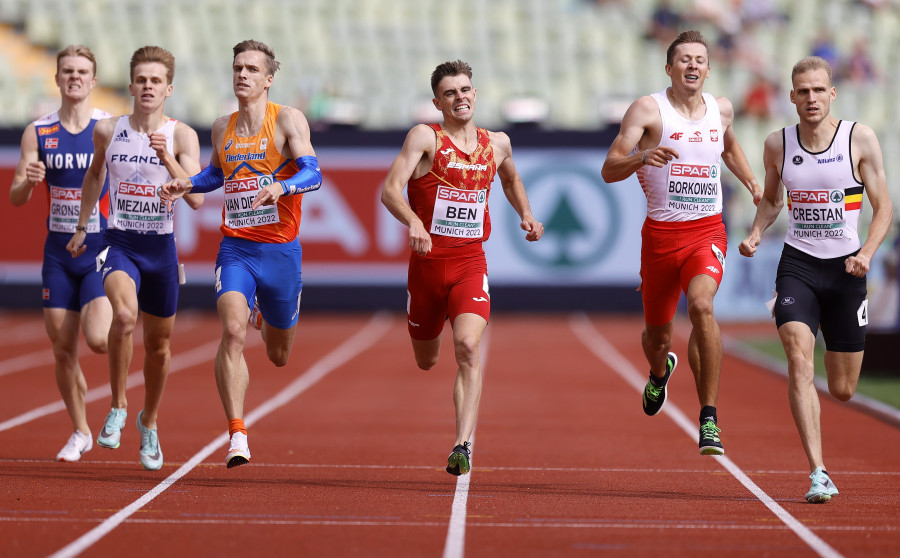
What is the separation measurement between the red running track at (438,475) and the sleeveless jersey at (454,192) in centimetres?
149

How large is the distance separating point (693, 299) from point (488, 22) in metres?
21.0

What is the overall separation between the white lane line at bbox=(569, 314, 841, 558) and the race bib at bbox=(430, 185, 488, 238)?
2.23 m

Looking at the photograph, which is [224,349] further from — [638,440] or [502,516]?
[638,440]

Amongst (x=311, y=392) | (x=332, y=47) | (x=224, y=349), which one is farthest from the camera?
(x=332, y=47)

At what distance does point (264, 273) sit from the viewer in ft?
26.9

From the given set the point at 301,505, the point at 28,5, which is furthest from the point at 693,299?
the point at 28,5

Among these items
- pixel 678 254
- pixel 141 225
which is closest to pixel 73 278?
pixel 141 225

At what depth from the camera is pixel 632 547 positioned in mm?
6121

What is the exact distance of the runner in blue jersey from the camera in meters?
8.99

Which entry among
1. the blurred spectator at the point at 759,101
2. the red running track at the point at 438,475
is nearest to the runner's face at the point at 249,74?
the red running track at the point at 438,475

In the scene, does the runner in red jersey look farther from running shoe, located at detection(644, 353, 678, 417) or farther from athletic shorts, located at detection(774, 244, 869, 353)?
running shoe, located at detection(644, 353, 678, 417)

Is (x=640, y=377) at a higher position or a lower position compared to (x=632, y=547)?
lower

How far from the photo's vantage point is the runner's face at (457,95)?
8094 mm

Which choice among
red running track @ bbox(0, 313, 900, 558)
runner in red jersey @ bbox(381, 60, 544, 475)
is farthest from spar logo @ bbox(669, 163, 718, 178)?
red running track @ bbox(0, 313, 900, 558)
